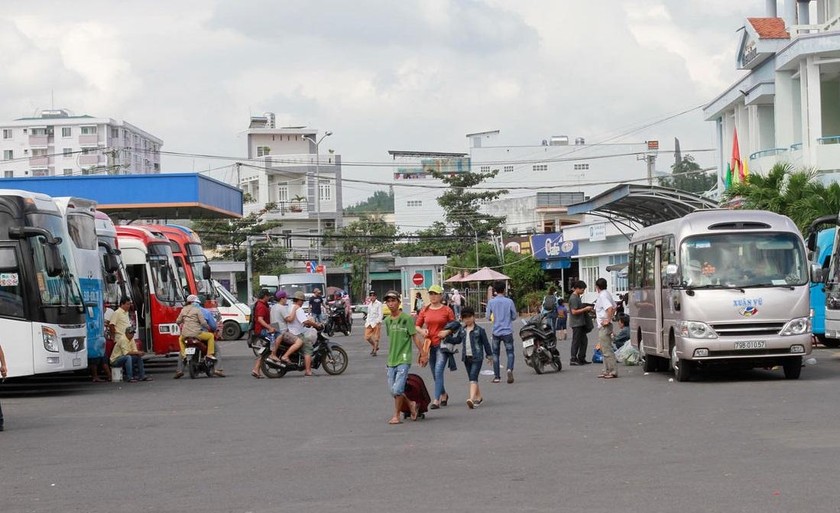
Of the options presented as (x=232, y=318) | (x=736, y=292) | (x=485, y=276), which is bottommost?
(x=232, y=318)

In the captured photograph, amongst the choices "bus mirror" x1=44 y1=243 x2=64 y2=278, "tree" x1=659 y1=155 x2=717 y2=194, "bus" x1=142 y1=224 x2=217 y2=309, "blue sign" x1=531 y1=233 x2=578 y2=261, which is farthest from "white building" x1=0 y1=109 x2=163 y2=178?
"bus mirror" x1=44 y1=243 x2=64 y2=278

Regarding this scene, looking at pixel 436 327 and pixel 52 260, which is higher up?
pixel 52 260

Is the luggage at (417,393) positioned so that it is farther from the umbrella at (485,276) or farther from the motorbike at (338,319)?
the umbrella at (485,276)

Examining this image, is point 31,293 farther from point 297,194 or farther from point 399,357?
point 297,194

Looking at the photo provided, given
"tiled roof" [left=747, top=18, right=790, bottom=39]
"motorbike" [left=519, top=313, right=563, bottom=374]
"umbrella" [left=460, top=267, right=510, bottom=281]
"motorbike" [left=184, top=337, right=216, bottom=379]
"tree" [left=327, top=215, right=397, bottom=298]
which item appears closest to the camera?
"motorbike" [left=519, top=313, right=563, bottom=374]

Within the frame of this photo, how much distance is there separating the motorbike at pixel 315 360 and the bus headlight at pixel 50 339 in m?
4.83

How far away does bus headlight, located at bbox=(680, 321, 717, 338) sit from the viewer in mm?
19219

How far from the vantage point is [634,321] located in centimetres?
2400

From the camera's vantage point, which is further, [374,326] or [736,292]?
[374,326]

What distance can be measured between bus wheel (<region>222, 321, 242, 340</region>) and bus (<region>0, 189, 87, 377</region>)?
25872mm

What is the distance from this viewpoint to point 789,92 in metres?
42.1

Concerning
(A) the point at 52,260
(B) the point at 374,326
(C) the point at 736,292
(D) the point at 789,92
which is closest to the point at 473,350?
(C) the point at 736,292

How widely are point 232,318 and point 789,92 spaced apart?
22276mm

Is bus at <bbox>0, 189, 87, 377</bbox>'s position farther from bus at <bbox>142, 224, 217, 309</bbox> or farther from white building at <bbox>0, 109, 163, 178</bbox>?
white building at <bbox>0, 109, 163, 178</bbox>
